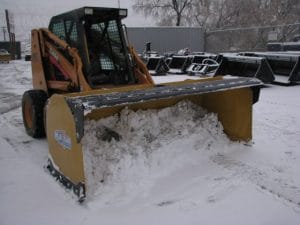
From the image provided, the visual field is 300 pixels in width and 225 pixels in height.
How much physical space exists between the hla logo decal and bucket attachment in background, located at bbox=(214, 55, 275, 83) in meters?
5.98

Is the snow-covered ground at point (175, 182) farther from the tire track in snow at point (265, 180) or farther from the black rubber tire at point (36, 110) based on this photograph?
the black rubber tire at point (36, 110)

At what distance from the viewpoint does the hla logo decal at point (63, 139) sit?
3145mm

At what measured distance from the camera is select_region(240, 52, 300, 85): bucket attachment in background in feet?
27.3

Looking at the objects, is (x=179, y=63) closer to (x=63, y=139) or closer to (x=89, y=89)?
(x=89, y=89)

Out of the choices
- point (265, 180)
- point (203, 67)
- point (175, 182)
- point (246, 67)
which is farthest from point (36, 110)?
point (203, 67)

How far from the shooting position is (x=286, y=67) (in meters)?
8.94

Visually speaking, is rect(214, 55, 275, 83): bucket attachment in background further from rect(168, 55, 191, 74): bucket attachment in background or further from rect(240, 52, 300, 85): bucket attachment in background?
rect(168, 55, 191, 74): bucket attachment in background

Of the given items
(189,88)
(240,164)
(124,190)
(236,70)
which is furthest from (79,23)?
(236,70)

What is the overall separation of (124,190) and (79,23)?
2.31 metres

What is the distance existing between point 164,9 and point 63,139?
92.7ft

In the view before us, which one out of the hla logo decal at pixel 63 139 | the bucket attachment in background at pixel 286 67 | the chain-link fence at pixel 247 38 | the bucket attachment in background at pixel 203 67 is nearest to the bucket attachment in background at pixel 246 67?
the bucket attachment in background at pixel 286 67

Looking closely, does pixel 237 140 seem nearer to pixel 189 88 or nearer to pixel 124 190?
pixel 189 88

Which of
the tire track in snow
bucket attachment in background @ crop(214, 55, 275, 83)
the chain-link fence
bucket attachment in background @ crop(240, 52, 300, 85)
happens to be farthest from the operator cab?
the chain-link fence

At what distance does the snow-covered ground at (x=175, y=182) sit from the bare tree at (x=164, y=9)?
26141mm
